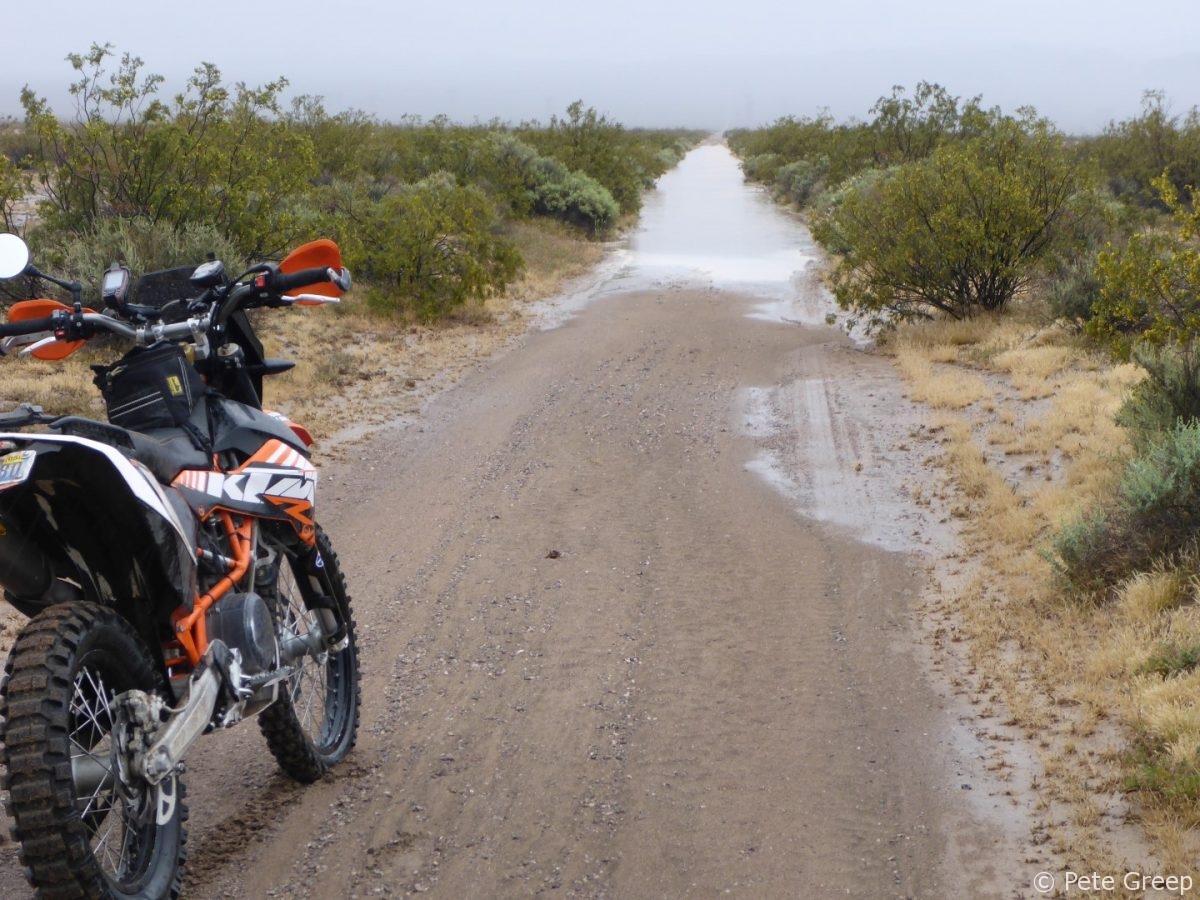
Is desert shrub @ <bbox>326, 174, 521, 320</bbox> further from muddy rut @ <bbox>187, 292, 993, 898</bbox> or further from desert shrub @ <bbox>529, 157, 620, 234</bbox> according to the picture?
desert shrub @ <bbox>529, 157, 620, 234</bbox>

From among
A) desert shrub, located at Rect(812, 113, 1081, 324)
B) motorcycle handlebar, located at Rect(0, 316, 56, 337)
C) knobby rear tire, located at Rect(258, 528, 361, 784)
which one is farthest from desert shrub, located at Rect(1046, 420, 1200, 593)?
desert shrub, located at Rect(812, 113, 1081, 324)

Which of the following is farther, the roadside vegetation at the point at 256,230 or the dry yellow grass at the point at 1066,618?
the roadside vegetation at the point at 256,230

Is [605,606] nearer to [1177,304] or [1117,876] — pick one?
[1117,876]

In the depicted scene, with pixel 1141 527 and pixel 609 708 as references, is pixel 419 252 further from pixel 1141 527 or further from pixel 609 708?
pixel 609 708

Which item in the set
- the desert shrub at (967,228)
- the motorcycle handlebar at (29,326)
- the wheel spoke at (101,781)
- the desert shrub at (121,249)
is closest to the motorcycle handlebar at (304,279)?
the motorcycle handlebar at (29,326)

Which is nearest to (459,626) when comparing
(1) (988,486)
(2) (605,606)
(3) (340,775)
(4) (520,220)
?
(2) (605,606)

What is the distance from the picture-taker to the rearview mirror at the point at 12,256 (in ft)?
10.4

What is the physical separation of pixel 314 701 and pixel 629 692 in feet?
4.69

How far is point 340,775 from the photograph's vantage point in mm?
4449

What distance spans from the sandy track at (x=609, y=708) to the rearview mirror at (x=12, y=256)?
1.86m

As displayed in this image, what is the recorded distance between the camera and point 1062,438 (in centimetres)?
926

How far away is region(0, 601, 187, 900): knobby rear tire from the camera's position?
2.57 meters

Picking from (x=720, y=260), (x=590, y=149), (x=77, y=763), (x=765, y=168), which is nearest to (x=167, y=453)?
(x=77, y=763)

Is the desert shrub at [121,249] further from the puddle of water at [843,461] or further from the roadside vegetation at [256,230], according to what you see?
the puddle of water at [843,461]
